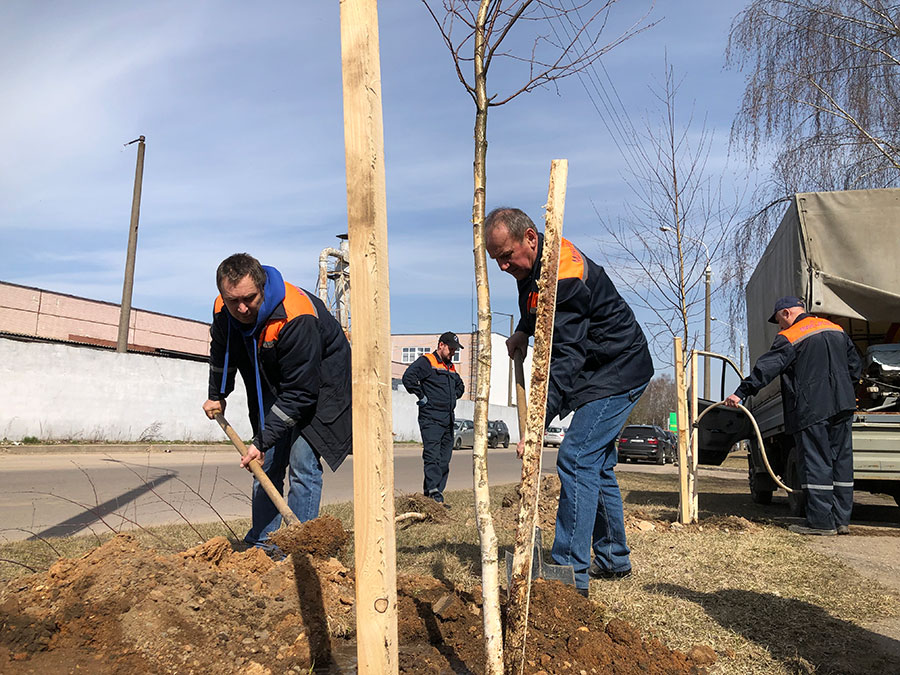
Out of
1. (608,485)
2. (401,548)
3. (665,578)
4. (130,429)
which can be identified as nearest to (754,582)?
(665,578)

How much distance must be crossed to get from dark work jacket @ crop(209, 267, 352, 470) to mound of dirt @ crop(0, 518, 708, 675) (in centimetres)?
89

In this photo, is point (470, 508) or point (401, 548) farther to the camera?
point (470, 508)

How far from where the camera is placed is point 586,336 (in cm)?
389

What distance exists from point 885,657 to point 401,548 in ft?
9.85

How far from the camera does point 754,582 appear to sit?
4.33 m

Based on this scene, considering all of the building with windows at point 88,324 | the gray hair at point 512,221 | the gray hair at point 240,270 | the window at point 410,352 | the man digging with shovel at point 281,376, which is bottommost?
the man digging with shovel at point 281,376

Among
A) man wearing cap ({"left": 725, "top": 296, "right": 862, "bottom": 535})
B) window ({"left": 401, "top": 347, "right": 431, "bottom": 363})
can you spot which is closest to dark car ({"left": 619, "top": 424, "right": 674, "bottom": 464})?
man wearing cap ({"left": 725, "top": 296, "right": 862, "bottom": 535})

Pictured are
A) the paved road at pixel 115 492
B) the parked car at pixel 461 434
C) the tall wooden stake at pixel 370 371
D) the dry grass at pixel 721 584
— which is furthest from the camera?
the parked car at pixel 461 434

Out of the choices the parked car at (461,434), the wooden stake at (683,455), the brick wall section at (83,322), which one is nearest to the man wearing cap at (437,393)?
the wooden stake at (683,455)

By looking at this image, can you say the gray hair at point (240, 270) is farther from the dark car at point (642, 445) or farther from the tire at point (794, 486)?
the dark car at point (642, 445)

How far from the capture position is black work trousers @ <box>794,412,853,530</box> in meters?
6.29

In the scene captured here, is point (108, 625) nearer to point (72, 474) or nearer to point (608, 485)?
point (608, 485)

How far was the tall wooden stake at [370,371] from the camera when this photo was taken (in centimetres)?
199

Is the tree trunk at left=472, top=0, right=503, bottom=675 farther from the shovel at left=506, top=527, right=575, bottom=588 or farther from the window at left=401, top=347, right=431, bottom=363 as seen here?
the window at left=401, top=347, right=431, bottom=363
